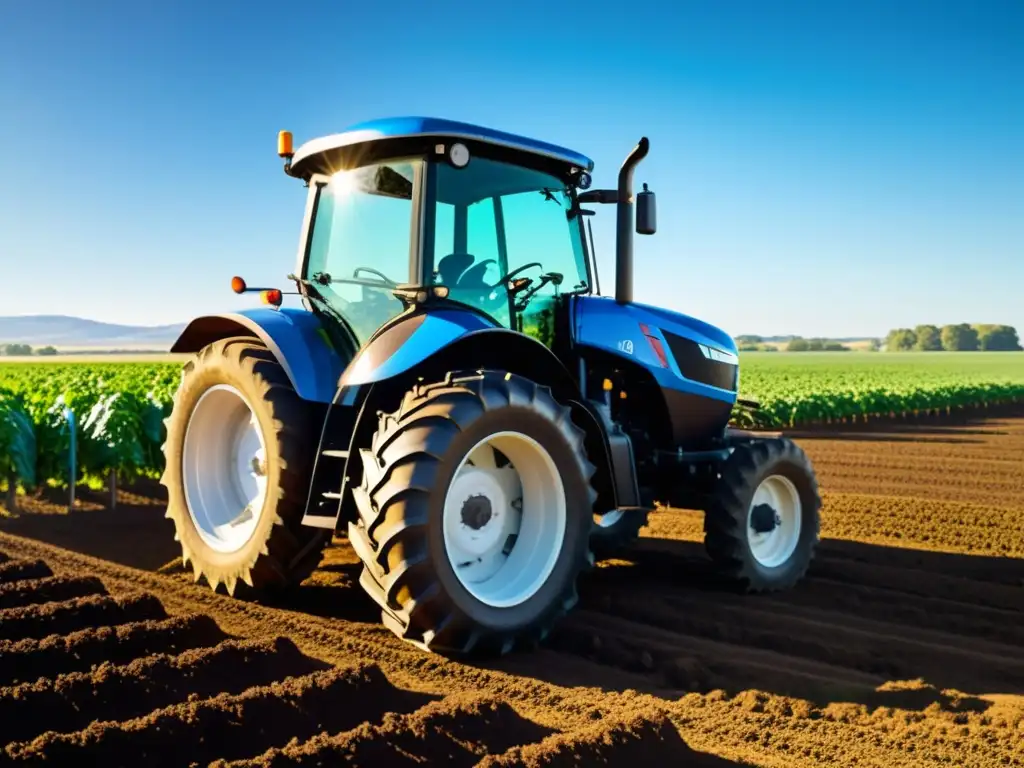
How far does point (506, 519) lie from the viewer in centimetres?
469

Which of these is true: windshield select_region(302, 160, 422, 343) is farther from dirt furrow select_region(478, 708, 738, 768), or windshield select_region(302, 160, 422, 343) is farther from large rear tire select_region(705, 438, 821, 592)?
large rear tire select_region(705, 438, 821, 592)

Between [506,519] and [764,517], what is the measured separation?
2052 mm

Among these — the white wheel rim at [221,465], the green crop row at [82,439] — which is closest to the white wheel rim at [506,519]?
the white wheel rim at [221,465]

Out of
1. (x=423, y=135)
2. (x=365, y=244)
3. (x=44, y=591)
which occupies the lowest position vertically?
(x=44, y=591)

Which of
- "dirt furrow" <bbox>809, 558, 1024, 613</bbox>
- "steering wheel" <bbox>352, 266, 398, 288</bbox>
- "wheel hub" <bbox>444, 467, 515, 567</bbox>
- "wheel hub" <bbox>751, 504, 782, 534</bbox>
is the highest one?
"steering wheel" <bbox>352, 266, 398, 288</bbox>

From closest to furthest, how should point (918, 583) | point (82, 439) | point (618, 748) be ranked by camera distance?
point (618, 748), point (918, 583), point (82, 439)

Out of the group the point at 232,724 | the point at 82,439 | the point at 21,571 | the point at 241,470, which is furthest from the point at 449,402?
the point at 82,439

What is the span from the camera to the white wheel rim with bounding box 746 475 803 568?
6.09 metres

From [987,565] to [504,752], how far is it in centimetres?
484

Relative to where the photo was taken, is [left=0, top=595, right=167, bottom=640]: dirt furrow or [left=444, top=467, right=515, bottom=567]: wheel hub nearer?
[left=0, top=595, right=167, bottom=640]: dirt furrow

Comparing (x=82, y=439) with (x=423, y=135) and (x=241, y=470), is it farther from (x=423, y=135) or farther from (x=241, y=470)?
(x=423, y=135)

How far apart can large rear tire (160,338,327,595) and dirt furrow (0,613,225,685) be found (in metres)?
0.64

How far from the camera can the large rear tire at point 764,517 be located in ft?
18.7

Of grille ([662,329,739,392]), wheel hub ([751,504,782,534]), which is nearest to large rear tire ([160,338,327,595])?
grille ([662,329,739,392])
